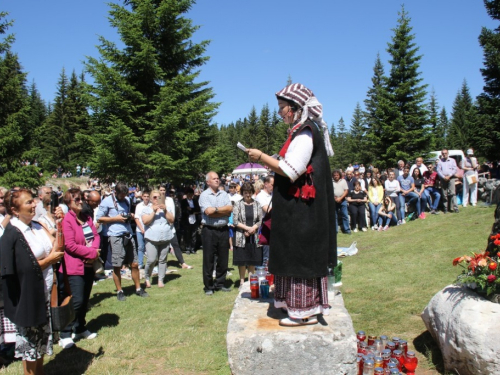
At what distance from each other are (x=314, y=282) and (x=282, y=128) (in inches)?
1771

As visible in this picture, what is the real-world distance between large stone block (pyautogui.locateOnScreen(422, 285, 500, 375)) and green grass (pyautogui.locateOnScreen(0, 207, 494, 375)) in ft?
1.70

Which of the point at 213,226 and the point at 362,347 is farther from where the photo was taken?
the point at 213,226

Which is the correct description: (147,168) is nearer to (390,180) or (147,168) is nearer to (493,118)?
(390,180)

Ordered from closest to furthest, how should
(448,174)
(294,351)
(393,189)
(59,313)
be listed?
(294,351)
(59,313)
(448,174)
(393,189)

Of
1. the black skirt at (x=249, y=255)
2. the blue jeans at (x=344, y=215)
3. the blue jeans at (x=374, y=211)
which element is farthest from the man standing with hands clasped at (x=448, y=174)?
the black skirt at (x=249, y=255)

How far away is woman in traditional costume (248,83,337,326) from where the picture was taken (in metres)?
3.34

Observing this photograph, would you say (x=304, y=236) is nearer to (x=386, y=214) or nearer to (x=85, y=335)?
(x=85, y=335)

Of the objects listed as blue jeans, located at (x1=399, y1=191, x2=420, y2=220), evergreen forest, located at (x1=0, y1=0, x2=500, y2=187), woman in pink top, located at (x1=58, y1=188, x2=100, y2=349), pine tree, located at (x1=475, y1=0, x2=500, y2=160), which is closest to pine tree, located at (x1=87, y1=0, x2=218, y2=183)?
evergreen forest, located at (x1=0, y1=0, x2=500, y2=187)

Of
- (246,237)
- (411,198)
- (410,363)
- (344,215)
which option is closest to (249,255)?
(246,237)

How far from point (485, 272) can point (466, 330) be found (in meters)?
0.67

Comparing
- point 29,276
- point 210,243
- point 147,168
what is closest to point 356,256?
point 210,243

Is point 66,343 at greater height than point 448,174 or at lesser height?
lesser

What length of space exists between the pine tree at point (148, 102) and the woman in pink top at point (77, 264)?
39.3ft

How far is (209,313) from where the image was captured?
6.82 metres
